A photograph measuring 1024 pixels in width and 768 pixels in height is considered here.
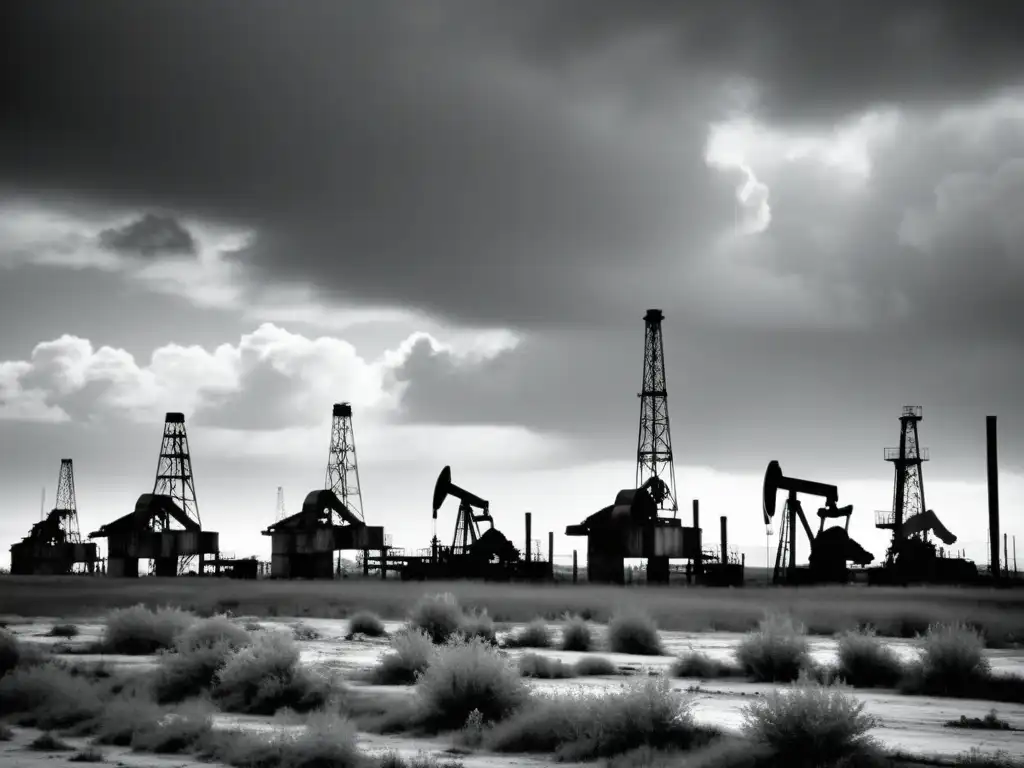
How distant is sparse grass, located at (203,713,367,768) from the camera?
44.9 ft

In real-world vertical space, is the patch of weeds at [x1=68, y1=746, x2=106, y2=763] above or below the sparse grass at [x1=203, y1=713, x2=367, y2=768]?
below

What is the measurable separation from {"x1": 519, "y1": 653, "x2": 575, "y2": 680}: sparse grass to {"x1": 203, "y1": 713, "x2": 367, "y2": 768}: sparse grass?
895cm

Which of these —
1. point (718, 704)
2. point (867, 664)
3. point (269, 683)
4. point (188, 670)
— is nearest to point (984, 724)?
point (718, 704)

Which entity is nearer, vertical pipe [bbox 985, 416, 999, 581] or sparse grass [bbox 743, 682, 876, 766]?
sparse grass [bbox 743, 682, 876, 766]

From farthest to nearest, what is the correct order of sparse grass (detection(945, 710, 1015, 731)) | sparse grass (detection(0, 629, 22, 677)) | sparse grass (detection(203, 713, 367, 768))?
sparse grass (detection(0, 629, 22, 677))
sparse grass (detection(945, 710, 1015, 731))
sparse grass (detection(203, 713, 367, 768))

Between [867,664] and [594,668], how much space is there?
532 cm

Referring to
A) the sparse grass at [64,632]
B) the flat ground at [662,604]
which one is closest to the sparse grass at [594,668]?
the flat ground at [662,604]

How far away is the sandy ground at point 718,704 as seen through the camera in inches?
597

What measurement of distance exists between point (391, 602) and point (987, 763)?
132 feet

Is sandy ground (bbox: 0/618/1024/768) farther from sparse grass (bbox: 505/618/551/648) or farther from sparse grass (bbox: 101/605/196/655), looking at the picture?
sparse grass (bbox: 505/618/551/648)

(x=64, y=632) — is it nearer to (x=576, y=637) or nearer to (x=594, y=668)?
(x=576, y=637)

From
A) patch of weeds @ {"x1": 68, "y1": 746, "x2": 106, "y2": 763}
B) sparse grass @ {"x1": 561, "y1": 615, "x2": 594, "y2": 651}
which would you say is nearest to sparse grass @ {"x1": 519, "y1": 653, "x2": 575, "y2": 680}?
sparse grass @ {"x1": 561, "y1": 615, "x2": 594, "y2": 651}

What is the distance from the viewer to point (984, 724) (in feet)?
56.8

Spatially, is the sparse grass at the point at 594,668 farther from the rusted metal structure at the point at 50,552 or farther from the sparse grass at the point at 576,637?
the rusted metal structure at the point at 50,552
